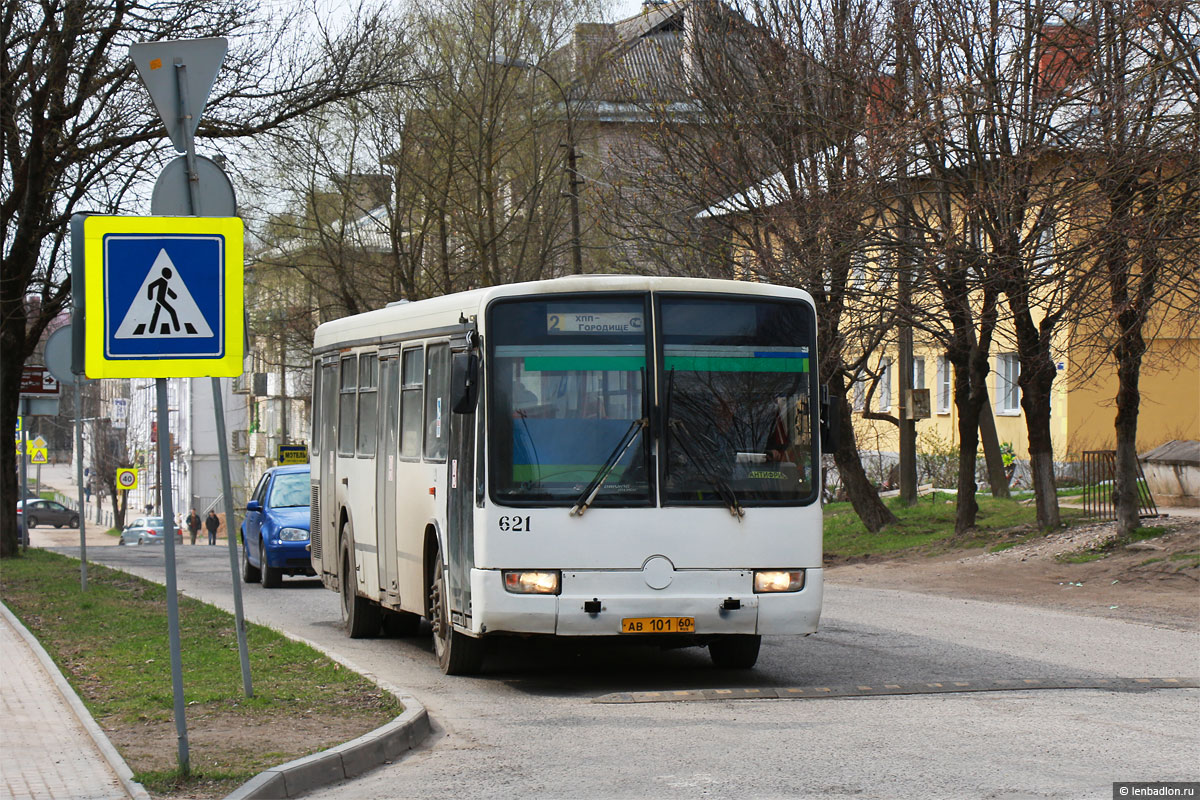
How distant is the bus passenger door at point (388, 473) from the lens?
522 inches

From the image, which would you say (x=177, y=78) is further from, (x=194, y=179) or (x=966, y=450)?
(x=966, y=450)

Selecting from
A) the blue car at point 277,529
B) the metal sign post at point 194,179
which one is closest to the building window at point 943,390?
the blue car at point 277,529

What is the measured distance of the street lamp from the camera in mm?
30078

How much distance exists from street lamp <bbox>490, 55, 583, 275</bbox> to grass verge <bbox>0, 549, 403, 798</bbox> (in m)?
15.1

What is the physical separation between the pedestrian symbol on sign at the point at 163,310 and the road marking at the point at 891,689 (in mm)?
4109

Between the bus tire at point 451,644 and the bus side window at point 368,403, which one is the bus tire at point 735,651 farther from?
the bus side window at point 368,403

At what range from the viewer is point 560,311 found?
35.9ft

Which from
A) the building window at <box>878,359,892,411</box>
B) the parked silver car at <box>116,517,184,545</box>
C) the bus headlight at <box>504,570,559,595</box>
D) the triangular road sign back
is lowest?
the parked silver car at <box>116,517,184,545</box>

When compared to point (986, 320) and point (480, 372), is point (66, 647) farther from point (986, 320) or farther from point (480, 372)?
point (986, 320)

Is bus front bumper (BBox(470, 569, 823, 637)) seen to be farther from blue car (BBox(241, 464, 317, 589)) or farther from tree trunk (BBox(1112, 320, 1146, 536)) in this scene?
tree trunk (BBox(1112, 320, 1146, 536))

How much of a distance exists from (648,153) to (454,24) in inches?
269

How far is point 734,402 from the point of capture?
11.0 metres

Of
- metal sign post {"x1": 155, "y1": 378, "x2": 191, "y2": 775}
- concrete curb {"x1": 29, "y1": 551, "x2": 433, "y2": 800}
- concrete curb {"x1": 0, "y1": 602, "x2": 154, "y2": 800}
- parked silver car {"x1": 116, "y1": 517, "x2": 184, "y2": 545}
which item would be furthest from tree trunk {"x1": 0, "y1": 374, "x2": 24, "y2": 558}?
parked silver car {"x1": 116, "y1": 517, "x2": 184, "y2": 545}

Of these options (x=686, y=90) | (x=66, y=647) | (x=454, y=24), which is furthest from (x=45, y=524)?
(x=66, y=647)
